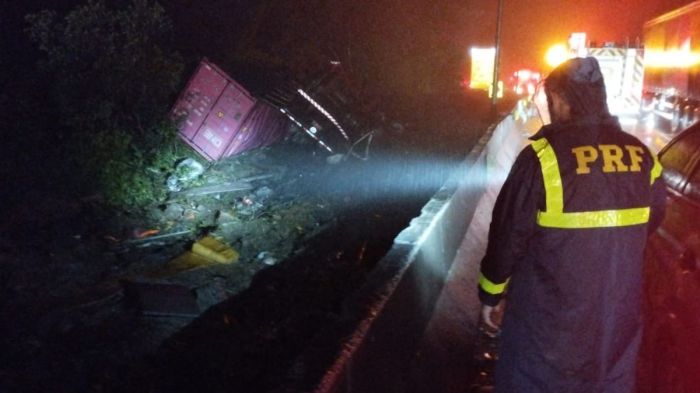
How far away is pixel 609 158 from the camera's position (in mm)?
2291

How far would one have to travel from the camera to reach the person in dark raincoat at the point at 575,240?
7.52 ft

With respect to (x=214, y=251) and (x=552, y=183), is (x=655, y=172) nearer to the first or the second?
(x=552, y=183)

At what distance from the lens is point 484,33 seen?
123 feet

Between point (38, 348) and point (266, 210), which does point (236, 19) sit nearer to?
point (266, 210)


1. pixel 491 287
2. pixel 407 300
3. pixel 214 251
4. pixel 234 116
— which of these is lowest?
pixel 214 251

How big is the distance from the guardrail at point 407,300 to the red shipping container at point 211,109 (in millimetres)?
6707

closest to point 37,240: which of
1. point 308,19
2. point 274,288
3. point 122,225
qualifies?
point 122,225

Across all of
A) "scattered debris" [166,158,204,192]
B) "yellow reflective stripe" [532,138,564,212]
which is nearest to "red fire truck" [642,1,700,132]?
"scattered debris" [166,158,204,192]

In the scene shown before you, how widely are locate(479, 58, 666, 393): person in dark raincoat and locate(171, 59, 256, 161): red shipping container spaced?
1045 cm

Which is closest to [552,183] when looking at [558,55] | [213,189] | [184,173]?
[213,189]

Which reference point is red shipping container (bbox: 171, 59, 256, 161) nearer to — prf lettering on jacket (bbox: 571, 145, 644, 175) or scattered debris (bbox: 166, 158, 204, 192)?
scattered debris (bbox: 166, 158, 204, 192)

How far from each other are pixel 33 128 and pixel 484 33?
104ft

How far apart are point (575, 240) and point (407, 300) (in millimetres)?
1577

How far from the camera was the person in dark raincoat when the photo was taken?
2.29 m
